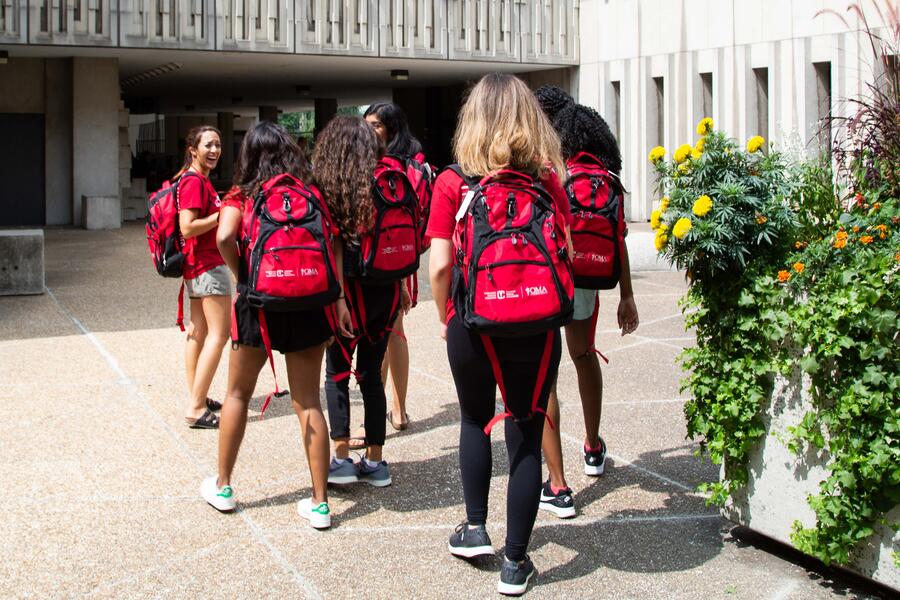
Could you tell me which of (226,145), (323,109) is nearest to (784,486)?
(323,109)

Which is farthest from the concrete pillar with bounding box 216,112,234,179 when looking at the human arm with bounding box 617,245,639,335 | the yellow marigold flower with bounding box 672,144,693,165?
the yellow marigold flower with bounding box 672,144,693,165

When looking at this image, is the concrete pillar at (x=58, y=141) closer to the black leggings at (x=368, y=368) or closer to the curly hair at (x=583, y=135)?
the black leggings at (x=368, y=368)

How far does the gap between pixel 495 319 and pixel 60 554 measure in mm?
2049

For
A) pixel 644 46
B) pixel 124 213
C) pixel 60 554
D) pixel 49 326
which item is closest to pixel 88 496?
pixel 60 554

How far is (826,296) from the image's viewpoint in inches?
160

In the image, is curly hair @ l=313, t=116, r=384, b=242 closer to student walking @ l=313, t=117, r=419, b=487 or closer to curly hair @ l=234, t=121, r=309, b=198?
student walking @ l=313, t=117, r=419, b=487

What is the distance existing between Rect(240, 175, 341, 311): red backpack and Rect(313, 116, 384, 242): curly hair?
0.28 m

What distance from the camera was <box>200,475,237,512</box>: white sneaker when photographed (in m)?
5.11

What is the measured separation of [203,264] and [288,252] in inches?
83.8

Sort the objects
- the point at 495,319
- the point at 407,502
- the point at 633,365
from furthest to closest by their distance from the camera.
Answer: the point at 633,365
the point at 407,502
the point at 495,319

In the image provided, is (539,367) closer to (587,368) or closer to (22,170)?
(587,368)

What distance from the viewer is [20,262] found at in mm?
11953

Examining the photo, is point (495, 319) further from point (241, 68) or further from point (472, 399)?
point (241, 68)

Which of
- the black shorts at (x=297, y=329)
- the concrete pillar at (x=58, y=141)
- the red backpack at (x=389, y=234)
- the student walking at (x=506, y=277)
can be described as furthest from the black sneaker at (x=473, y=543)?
the concrete pillar at (x=58, y=141)
